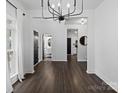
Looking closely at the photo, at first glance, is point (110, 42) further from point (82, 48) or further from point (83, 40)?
point (82, 48)

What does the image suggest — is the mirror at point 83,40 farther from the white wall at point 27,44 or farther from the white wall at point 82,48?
the white wall at point 27,44

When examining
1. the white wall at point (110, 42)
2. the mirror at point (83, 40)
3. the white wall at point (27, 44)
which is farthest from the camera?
the mirror at point (83, 40)

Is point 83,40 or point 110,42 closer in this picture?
point 110,42

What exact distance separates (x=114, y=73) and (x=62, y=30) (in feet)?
22.1

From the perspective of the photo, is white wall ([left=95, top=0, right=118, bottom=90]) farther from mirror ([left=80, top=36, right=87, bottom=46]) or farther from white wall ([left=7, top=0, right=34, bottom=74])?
mirror ([left=80, top=36, right=87, bottom=46])

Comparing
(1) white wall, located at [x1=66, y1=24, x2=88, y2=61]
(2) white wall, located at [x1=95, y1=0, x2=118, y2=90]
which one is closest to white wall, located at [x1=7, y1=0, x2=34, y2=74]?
(2) white wall, located at [x1=95, y1=0, x2=118, y2=90]

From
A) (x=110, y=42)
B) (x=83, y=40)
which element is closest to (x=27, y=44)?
(x=110, y=42)

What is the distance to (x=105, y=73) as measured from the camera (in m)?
4.39

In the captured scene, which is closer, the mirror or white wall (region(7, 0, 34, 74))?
white wall (region(7, 0, 34, 74))

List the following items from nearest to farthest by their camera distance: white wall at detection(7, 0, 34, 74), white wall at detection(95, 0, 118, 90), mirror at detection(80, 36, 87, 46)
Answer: white wall at detection(95, 0, 118, 90) → white wall at detection(7, 0, 34, 74) → mirror at detection(80, 36, 87, 46)

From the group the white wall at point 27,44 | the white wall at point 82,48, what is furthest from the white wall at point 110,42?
the white wall at point 82,48

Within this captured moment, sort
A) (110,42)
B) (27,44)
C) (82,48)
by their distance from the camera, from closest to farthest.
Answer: (110,42) → (27,44) → (82,48)
